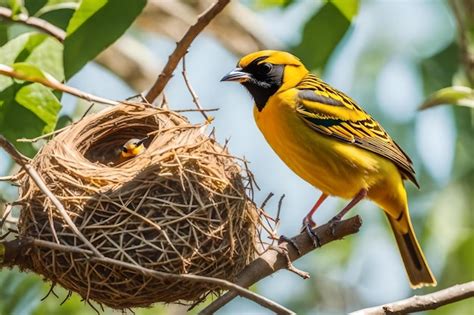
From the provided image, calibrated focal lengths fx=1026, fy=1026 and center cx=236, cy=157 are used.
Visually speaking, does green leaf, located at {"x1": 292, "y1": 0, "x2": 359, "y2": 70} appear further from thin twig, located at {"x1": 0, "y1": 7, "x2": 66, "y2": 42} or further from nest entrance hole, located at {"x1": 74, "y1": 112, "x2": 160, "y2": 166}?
thin twig, located at {"x1": 0, "y1": 7, "x2": 66, "y2": 42}

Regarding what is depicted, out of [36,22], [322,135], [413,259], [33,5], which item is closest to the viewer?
[33,5]

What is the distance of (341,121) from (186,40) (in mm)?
1237

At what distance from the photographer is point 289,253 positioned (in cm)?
441

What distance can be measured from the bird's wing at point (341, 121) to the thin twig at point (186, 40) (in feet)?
3.00

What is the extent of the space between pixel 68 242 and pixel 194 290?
57cm

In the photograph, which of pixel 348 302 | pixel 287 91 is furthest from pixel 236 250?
pixel 348 302

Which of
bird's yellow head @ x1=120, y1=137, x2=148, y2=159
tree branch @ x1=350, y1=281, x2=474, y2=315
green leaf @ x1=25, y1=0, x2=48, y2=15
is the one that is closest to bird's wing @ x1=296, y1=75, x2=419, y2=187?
bird's yellow head @ x1=120, y1=137, x2=148, y2=159

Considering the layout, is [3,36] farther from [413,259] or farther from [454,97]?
[413,259]

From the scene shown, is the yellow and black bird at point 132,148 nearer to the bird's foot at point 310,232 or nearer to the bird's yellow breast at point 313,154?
the bird's yellow breast at point 313,154

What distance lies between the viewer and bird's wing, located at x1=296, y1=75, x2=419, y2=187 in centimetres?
545

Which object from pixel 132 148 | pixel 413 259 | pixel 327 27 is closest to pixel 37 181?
pixel 132 148

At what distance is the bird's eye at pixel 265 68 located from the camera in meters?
5.58

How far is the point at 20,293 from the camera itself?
562 cm

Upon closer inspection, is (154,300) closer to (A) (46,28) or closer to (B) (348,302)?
(A) (46,28)
